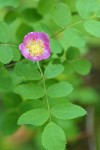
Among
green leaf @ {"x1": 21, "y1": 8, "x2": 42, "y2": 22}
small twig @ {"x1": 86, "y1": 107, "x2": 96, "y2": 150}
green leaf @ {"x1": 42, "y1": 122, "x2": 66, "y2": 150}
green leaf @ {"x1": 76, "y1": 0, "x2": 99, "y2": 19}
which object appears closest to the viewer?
green leaf @ {"x1": 42, "y1": 122, "x2": 66, "y2": 150}

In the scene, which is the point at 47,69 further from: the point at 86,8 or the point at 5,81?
the point at 86,8

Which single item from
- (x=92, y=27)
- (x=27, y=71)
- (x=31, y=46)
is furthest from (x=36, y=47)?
(x=92, y=27)

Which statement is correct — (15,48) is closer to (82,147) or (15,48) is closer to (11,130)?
(11,130)

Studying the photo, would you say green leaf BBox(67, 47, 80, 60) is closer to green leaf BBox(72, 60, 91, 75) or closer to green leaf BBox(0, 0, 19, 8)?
green leaf BBox(72, 60, 91, 75)

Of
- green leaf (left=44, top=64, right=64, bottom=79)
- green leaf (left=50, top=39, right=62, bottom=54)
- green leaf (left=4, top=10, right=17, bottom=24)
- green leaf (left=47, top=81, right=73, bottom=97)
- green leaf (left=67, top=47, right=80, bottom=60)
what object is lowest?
green leaf (left=67, top=47, right=80, bottom=60)

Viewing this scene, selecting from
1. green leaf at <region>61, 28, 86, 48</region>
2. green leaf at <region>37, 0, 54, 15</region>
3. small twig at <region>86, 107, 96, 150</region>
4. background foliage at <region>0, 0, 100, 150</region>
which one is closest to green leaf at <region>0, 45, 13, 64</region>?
background foliage at <region>0, 0, 100, 150</region>

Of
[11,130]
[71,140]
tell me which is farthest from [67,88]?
[71,140]

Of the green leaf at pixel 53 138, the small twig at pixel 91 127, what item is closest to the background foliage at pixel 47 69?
the green leaf at pixel 53 138
